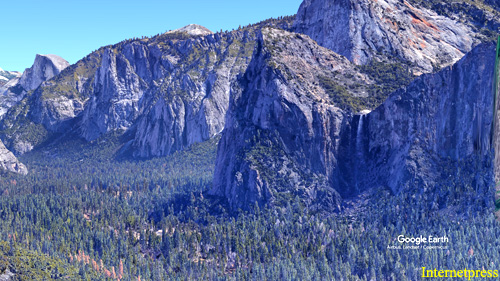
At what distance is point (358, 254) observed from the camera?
608 feet

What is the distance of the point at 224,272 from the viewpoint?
19725 centimetres

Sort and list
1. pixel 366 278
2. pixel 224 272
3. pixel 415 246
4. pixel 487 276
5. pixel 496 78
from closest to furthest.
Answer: pixel 496 78 → pixel 487 276 → pixel 366 278 → pixel 415 246 → pixel 224 272

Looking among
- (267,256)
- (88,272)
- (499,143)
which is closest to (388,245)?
(267,256)

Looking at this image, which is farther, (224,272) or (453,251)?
(224,272)

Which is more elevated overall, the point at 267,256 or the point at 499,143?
the point at 499,143

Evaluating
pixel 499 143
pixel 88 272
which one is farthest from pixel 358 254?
pixel 499 143

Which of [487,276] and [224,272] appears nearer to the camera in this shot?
[487,276]

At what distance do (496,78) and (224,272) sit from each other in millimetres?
163207

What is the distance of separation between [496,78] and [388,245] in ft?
498

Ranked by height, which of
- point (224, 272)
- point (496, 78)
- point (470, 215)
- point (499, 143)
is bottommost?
point (224, 272)

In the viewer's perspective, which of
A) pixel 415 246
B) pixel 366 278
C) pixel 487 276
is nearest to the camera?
pixel 487 276

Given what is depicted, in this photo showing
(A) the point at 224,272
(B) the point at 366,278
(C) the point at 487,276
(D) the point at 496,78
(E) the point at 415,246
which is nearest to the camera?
(D) the point at 496,78

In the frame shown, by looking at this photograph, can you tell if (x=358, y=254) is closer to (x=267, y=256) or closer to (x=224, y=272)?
(x=267, y=256)

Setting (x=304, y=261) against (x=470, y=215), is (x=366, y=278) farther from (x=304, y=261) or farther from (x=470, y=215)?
(x=470, y=215)
